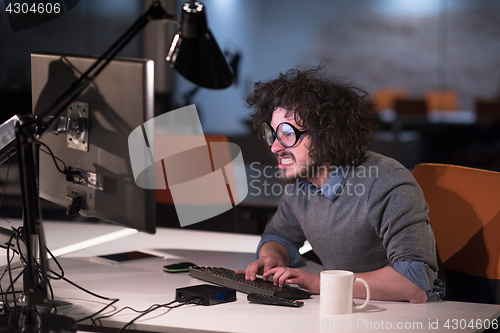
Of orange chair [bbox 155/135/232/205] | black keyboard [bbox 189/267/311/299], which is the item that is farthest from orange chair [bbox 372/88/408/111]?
black keyboard [bbox 189/267/311/299]

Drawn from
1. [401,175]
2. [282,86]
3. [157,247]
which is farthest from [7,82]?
[401,175]

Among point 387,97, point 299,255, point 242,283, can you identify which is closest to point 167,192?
point 299,255

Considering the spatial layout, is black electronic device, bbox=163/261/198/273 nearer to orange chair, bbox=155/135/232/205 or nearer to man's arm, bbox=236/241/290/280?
man's arm, bbox=236/241/290/280

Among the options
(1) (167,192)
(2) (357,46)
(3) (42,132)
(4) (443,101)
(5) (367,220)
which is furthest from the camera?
(2) (357,46)

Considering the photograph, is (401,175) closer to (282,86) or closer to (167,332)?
(282,86)

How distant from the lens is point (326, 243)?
64.6 inches

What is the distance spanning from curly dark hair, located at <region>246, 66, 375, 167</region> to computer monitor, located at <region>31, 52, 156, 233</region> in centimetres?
60

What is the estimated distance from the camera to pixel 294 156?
164cm

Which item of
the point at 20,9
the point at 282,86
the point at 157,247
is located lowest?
the point at 157,247

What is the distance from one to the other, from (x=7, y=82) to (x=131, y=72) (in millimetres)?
4583

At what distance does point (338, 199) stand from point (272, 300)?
427mm

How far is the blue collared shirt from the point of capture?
1.34 m

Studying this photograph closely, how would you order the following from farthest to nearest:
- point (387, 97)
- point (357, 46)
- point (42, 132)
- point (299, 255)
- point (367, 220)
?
point (357, 46) < point (387, 97) < point (299, 255) < point (367, 220) < point (42, 132)

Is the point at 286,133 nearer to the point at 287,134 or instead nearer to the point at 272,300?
the point at 287,134
